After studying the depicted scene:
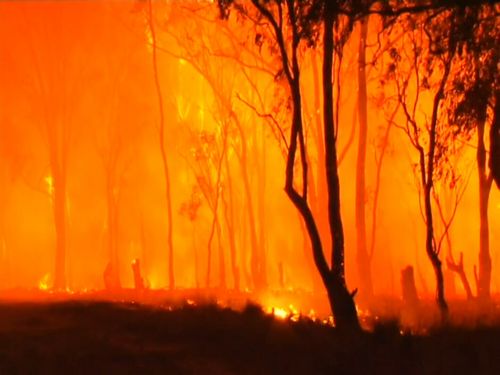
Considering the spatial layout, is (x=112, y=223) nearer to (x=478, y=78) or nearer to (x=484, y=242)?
(x=484, y=242)

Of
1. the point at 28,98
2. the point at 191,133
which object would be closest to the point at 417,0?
the point at 191,133

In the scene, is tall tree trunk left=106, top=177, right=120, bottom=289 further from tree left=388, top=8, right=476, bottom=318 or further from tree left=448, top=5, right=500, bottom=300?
tree left=448, top=5, right=500, bottom=300

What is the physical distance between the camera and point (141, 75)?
171 ft

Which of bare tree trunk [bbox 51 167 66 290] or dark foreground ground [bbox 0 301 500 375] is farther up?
bare tree trunk [bbox 51 167 66 290]

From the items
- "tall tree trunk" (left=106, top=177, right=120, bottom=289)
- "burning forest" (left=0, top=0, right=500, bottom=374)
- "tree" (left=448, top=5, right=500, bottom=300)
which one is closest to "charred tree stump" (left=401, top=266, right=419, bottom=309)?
"burning forest" (left=0, top=0, right=500, bottom=374)

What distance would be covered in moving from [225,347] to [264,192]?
1379 inches

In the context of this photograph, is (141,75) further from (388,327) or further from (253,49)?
(388,327)

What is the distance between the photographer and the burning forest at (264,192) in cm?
1262

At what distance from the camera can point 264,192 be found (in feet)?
154

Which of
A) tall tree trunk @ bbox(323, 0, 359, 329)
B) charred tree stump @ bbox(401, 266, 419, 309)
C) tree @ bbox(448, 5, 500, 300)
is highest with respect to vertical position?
tree @ bbox(448, 5, 500, 300)

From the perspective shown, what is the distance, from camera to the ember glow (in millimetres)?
36000

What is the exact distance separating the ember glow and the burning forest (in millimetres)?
168

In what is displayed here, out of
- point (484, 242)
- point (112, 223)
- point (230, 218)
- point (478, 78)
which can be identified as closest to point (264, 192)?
point (230, 218)

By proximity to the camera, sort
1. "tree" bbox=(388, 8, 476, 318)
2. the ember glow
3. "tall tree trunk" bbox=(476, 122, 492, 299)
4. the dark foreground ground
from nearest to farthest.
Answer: the dark foreground ground → "tree" bbox=(388, 8, 476, 318) → "tall tree trunk" bbox=(476, 122, 492, 299) → the ember glow
